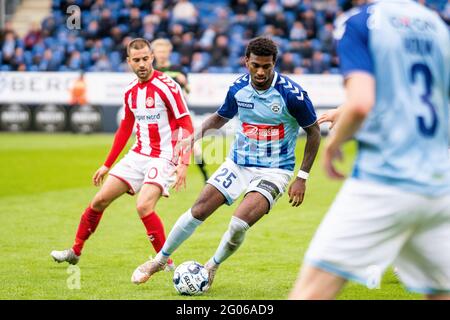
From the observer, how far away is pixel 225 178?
281 inches

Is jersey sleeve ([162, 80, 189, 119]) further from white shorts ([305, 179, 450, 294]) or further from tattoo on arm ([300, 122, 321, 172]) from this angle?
white shorts ([305, 179, 450, 294])

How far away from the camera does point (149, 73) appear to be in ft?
26.8

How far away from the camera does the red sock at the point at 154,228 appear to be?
7898 mm

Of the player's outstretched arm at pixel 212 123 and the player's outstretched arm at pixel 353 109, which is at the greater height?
the player's outstretched arm at pixel 353 109

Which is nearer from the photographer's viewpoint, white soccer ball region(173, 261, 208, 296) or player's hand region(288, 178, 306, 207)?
player's hand region(288, 178, 306, 207)

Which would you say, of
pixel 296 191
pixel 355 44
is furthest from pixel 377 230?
pixel 296 191

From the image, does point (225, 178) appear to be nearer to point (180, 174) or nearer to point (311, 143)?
point (180, 174)

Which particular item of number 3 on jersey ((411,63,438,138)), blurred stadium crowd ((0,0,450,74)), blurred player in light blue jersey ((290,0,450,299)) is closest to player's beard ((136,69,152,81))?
blurred player in light blue jersey ((290,0,450,299))

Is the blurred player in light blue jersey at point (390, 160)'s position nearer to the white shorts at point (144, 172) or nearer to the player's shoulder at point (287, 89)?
the player's shoulder at point (287, 89)

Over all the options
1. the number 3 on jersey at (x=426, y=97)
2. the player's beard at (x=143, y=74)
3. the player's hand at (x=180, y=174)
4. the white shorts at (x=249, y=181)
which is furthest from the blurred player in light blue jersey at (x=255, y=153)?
the number 3 on jersey at (x=426, y=97)

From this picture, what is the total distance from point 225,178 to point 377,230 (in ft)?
10.6

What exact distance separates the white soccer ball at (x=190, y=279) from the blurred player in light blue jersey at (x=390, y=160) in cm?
302

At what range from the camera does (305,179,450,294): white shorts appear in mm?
3979

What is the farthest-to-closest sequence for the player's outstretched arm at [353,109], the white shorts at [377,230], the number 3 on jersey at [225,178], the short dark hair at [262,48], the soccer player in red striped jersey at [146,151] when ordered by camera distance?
the soccer player in red striped jersey at [146,151], the number 3 on jersey at [225,178], the short dark hair at [262,48], the white shorts at [377,230], the player's outstretched arm at [353,109]
